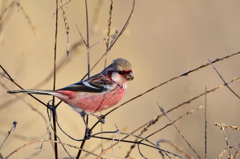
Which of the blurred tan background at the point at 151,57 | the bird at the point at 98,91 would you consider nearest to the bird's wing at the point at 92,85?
the bird at the point at 98,91

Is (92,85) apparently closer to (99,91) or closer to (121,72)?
(99,91)

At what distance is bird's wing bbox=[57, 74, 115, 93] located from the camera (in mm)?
3136

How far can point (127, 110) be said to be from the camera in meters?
7.88

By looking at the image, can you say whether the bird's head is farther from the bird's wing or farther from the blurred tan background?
the blurred tan background

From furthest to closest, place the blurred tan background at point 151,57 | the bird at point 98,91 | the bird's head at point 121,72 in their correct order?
the blurred tan background at point 151,57 → the bird's head at point 121,72 → the bird at point 98,91

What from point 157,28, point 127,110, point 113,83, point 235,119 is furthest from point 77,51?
point 157,28

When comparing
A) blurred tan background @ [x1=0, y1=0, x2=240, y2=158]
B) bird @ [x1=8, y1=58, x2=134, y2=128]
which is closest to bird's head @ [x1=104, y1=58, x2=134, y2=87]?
bird @ [x1=8, y1=58, x2=134, y2=128]

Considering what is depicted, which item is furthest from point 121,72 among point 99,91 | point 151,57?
point 151,57

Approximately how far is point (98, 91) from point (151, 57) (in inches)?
220

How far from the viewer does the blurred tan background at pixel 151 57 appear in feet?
23.2

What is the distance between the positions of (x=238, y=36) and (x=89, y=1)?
3.88 m

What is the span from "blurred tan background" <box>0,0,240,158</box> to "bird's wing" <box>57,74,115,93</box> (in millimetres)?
3149

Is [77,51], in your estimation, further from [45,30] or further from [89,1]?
[89,1]

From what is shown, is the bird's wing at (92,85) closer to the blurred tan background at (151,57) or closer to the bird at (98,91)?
the bird at (98,91)
